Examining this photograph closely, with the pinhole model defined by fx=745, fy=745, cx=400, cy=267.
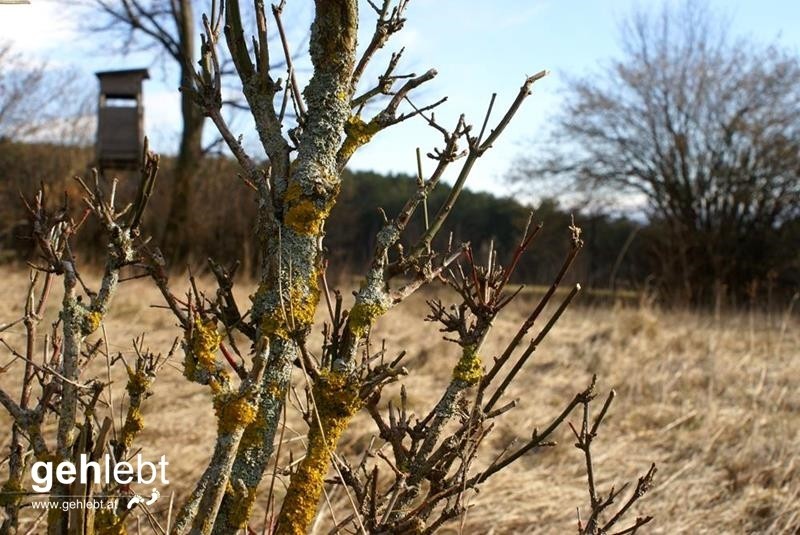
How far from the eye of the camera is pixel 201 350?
1.04 metres

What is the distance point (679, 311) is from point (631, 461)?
597 centimetres

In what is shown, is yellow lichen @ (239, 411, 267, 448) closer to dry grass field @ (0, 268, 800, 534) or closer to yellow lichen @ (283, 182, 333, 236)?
dry grass field @ (0, 268, 800, 534)

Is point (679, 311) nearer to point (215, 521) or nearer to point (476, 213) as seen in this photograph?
point (215, 521)

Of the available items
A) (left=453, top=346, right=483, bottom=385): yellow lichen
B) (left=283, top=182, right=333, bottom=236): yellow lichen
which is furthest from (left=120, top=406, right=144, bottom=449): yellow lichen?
(left=453, top=346, right=483, bottom=385): yellow lichen

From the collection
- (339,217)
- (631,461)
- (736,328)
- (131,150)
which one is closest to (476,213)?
(339,217)

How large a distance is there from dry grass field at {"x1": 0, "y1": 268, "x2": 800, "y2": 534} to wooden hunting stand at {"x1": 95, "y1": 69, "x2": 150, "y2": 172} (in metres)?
4.93

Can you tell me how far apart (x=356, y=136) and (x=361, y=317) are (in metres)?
0.28

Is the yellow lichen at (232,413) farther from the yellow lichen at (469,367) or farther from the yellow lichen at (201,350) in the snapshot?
the yellow lichen at (469,367)

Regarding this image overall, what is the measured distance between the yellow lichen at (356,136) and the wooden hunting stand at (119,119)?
36.8 feet

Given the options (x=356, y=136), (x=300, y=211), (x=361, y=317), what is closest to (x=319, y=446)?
(x=361, y=317)

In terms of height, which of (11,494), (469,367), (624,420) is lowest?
(624,420)

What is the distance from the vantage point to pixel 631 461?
3.47 m

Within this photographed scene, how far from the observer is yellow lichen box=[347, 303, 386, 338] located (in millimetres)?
1107

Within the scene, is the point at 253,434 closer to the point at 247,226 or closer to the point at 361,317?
the point at 361,317
